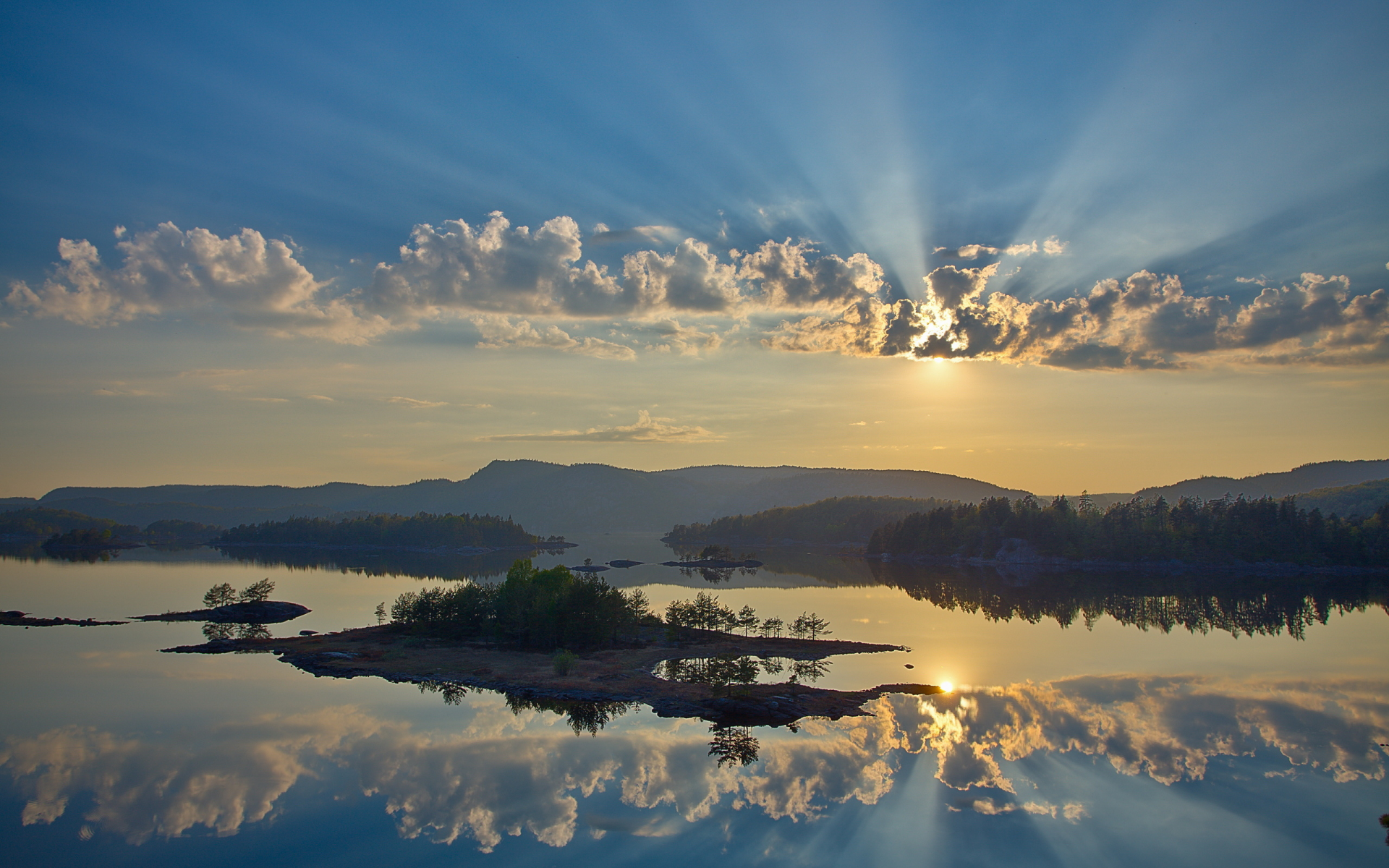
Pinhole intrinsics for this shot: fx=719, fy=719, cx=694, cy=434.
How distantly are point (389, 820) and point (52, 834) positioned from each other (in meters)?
11.1

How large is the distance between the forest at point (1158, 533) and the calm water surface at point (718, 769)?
94.7m

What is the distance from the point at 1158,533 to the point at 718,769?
15519cm

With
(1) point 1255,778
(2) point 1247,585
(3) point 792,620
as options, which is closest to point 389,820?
(1) point 1255,778

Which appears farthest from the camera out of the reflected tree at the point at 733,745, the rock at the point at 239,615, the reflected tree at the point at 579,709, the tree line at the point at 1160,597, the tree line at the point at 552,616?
the tree line at the point at 1160,597

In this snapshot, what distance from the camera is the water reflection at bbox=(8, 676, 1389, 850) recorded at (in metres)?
26.9

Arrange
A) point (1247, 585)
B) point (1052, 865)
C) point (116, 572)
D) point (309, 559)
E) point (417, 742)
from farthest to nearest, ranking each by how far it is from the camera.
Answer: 1. point (309, 559)
2. point (116, 572)
3. point (1247, 585)
4. point (417, 742)
5. point (1052, 865)

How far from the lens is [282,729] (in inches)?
1448

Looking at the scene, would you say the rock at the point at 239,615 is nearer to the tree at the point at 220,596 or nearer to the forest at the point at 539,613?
the tree at the point at 220,596

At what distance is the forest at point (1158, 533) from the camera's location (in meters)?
136

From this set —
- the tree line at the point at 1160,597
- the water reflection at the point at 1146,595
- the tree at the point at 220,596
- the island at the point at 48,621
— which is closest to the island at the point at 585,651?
the tree at the point at 220,596

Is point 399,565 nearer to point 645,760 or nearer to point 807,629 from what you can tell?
point 807,629

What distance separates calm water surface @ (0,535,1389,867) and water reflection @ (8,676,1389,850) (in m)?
0.16

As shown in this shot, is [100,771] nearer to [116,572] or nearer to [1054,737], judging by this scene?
[1054,737]

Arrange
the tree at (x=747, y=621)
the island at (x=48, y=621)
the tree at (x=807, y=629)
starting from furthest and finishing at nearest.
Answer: the island at (x=48, y=621) → the tree at (x=747, y=621) → the tree at (x=807, y=629)
